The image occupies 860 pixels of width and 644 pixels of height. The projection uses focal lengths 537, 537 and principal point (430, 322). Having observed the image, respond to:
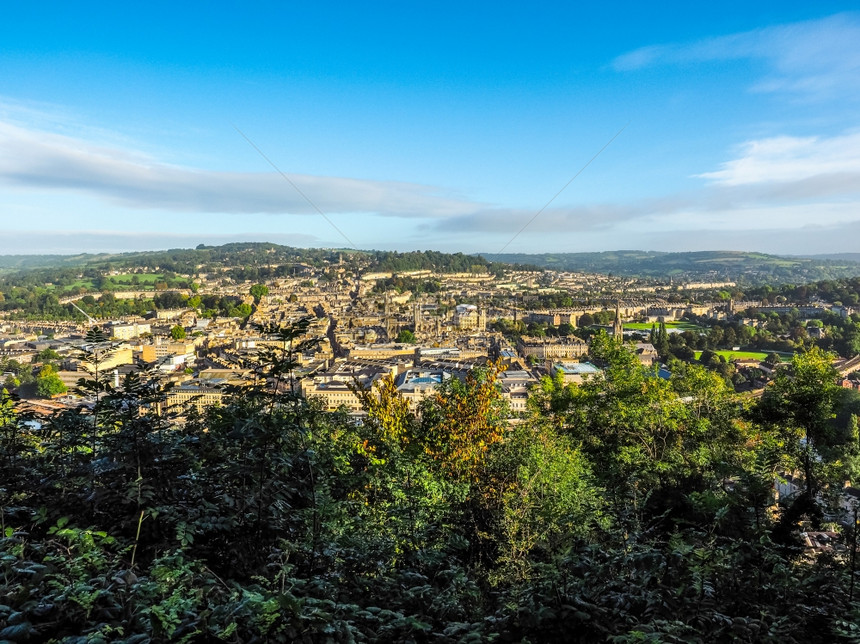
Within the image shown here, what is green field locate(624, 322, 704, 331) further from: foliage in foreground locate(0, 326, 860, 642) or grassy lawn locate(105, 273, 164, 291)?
grassy lawn locate(105, 273, 164, 291)

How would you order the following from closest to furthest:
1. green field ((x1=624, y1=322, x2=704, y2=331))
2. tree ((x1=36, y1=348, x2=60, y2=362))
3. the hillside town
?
the hillside town < tree ((x1=36, y1=348, x2=60, y2=362)) < green field ((x1=624, y1=322, x2=704, y2=331))

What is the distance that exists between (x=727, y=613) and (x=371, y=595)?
5.02 ft

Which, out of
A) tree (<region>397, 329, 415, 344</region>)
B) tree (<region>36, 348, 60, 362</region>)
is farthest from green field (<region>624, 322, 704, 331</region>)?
tree (<region>36, 348, 60, 362</region>)

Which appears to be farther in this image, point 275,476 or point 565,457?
point 565,457

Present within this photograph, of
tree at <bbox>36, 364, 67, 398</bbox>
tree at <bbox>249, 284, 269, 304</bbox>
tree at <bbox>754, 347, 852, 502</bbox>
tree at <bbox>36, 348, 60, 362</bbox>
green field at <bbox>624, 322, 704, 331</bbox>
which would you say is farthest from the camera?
tree at <bbox>249, 284, 269, 304</bbox>

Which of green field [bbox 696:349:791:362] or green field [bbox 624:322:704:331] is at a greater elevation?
green field [bbox 624:322:704:331]

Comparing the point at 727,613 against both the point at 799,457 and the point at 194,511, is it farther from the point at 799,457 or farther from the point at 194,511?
the point at 799,457

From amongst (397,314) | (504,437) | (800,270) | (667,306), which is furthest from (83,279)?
(800,270)

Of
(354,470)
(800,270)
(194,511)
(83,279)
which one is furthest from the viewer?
(800,270)

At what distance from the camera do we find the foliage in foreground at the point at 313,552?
1.79 m

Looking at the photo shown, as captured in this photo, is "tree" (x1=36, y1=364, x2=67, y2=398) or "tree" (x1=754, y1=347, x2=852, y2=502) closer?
"tree" (x1=754, y1=347, x2=852, y2=502)

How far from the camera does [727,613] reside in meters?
2.28

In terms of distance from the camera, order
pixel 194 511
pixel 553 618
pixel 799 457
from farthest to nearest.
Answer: pixel 799 457 → pixel 194 511 → pixel 553 618

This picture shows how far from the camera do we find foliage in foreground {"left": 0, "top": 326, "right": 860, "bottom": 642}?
1786mm
